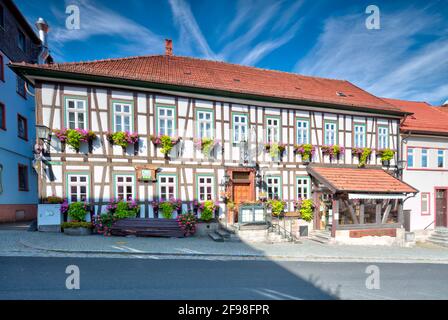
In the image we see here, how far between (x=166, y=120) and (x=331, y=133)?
9.51 metres

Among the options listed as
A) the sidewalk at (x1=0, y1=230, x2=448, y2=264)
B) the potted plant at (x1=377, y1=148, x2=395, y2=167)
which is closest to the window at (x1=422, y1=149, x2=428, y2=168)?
the potted plant at (x1=377, y1=148, x2=395, y2=167)

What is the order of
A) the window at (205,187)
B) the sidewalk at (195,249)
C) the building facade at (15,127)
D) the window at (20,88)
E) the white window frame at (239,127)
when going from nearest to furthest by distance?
the sidewalk at (195,249) → the window at (205,187) → the white window frame at (239,127) → the building facade at (15,127) → the window at (20,88)

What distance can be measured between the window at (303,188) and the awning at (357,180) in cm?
54

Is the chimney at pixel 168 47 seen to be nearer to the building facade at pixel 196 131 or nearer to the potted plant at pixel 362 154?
the building facade at pixel 196 131

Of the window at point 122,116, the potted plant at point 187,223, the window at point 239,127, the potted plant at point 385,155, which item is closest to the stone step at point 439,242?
the potted plant at point 385,155

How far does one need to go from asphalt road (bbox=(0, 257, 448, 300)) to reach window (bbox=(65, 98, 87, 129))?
19.1 ft

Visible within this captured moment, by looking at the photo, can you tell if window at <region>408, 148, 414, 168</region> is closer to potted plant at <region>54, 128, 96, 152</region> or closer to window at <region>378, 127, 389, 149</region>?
window at <region>378, 127, 389, 149</region>

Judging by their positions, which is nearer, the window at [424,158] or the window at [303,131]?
the window at [303,131]

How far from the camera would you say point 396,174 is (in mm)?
14312

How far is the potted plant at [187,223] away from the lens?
10.3m

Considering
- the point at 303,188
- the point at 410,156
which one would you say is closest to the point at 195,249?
the point at 303,188

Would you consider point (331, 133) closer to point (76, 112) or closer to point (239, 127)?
point (239, 127)

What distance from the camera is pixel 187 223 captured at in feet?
33.9
